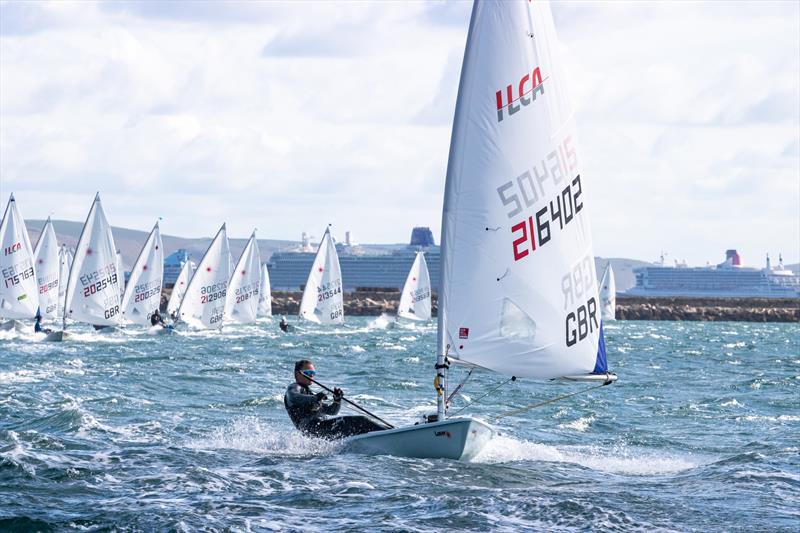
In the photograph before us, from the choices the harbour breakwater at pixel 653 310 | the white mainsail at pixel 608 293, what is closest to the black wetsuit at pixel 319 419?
the white mainsail at pixel 608 293

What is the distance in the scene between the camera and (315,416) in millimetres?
14688

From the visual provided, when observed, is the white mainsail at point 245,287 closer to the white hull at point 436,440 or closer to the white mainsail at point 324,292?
the white mainsail at point 324,292

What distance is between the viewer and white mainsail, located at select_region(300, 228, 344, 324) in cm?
5731

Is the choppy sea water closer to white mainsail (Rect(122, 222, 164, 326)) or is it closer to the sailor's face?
the sailor's face

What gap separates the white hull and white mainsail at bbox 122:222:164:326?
34804 mm

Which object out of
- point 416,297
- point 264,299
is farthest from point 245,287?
point 264,299

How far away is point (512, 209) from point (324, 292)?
44.6 metres

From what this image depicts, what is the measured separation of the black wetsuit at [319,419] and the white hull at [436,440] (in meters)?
0.48

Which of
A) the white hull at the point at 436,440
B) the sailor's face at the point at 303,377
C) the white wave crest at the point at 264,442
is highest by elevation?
the sailor's face at the point at 303,377

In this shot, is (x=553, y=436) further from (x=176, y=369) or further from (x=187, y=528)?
(x=176, y=369)

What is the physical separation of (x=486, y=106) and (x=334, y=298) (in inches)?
1763

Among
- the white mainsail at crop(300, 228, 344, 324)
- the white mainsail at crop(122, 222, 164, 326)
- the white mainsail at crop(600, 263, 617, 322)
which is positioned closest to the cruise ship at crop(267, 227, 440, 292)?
the white mainsail at crop(600, 263, 617, 322)

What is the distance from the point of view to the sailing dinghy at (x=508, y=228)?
13352mm

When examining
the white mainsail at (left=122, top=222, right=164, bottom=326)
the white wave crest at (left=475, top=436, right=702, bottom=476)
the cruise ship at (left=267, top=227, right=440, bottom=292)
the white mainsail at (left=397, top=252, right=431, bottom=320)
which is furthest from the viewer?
Answer: the cruise ship at (left=267, top=227, right=440, bottom=292)
